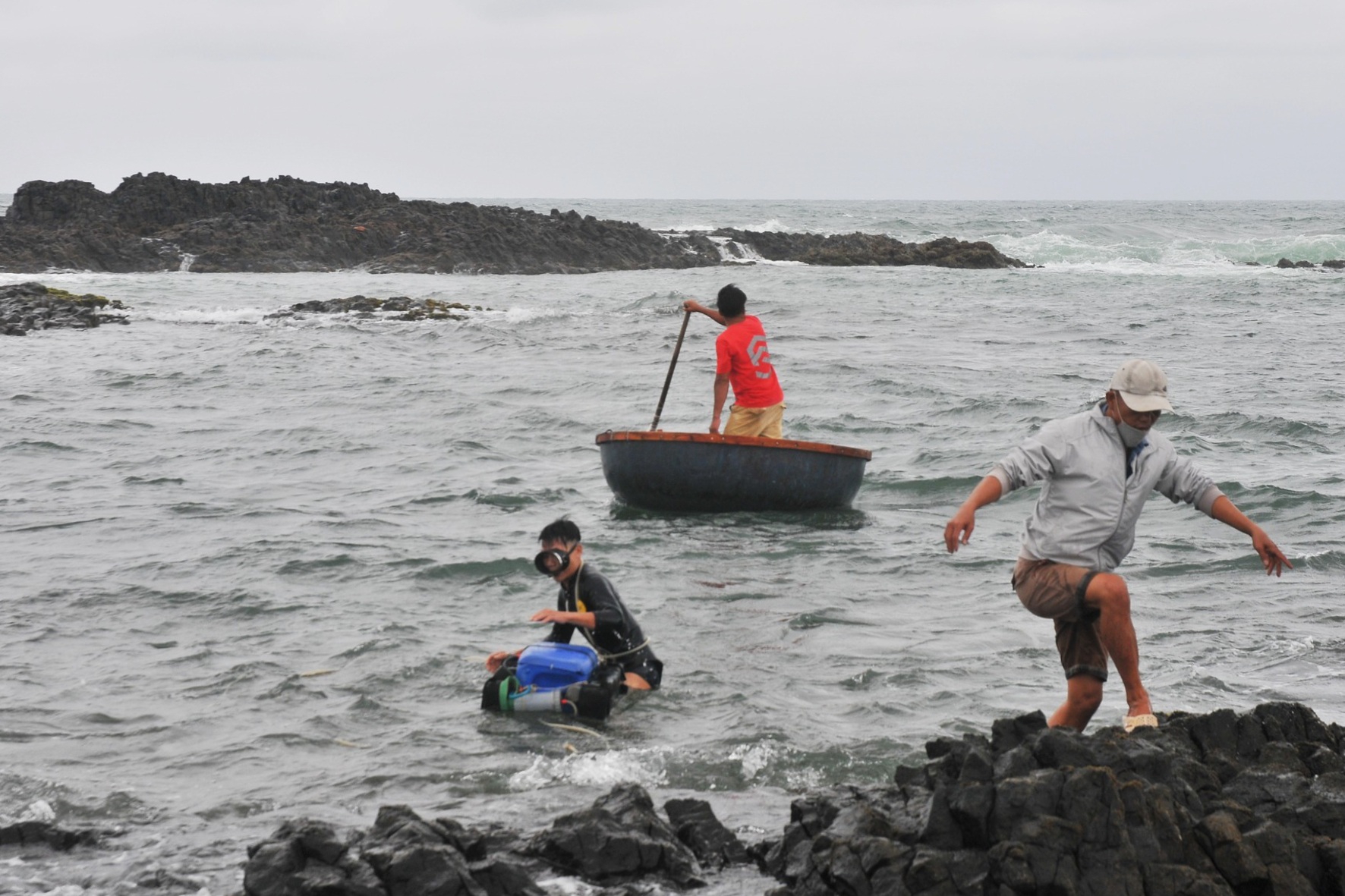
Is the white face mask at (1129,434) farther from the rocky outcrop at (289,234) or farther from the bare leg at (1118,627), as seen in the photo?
the rocky outcrop at (289,234)

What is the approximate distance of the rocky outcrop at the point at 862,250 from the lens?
51.1 metres

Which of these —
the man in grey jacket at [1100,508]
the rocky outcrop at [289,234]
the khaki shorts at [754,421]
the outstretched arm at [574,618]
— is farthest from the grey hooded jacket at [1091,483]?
the rocky outcrop at [289,234]

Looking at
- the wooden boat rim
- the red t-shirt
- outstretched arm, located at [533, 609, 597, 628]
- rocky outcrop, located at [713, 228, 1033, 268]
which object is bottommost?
outstretched arm, located at [533, 609, 597, 628]

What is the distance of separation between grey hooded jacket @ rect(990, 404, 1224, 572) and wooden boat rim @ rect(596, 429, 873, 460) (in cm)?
580

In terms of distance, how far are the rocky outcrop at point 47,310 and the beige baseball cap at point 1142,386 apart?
25.5 m

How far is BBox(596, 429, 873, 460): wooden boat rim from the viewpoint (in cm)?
1159

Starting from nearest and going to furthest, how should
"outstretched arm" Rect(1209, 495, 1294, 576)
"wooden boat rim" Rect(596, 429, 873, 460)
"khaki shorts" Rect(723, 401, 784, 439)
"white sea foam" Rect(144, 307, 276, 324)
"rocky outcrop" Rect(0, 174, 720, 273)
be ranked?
1. "outstretched arm" Rect(1209, 495, 1294, 576)
2. "wooden boat rim" Rect(596, 429, 873, 460)
3. "khaki shorts" Rect(723, 401, 784, 439)
4. "white sea foam" Rect(144, 307, 276, 324)
5. "rocky outcrop" Rect(0, 174, 720, 273)

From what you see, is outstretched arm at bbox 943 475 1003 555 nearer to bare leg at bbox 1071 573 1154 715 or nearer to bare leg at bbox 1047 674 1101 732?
bare leg at bbox 1071 573 1154 715

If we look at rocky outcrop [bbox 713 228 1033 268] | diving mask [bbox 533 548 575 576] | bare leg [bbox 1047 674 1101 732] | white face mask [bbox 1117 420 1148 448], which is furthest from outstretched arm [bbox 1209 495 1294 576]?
rocky outcrop [bbox 713 228 1033 268]

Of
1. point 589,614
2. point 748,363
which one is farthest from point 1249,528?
point 748,363

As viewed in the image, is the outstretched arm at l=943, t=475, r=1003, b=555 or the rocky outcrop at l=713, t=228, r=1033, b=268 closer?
the outstretched arm at l=943, t=475, r=1003, b=555

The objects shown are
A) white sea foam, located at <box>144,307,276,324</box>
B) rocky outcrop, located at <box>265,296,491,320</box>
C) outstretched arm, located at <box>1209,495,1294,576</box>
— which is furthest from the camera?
white sea foam, located at <box>144,307,276,324</box>

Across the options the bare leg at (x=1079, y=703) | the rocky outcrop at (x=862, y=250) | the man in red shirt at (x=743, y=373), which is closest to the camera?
the bare leg at (x=1079, y=703)

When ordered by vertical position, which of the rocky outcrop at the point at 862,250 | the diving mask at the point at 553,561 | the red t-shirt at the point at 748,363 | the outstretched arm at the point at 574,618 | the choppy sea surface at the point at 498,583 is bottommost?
the choppy sea surface at the point at 498,583
